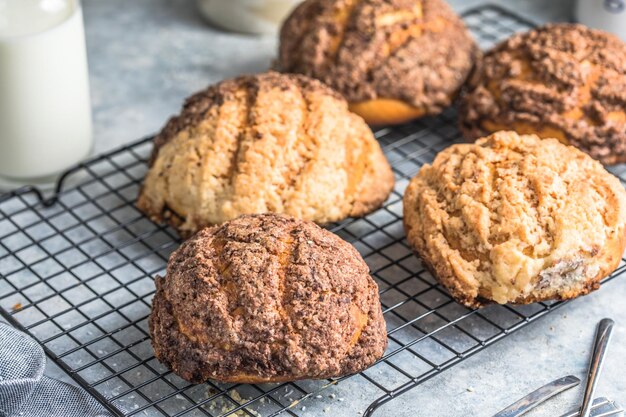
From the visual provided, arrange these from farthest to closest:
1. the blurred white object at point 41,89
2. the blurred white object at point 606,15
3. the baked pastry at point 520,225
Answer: the blurred white object at point 606,15, the blurred white object at point 41,89, the baked pastry at point 520,225

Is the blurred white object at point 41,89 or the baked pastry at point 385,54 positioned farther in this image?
the baked pastry at point 385,54

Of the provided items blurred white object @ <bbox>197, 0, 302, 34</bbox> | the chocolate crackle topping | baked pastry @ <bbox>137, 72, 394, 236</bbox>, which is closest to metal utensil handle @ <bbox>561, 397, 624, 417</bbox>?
baked pastry @ <bbox>137, 72, 394, 236</bbox>

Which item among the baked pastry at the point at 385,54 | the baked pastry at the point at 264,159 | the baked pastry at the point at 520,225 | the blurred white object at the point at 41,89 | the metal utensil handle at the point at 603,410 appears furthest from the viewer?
the baked pastry at the point at 385,54

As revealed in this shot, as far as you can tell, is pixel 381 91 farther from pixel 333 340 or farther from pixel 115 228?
pixel 333 340

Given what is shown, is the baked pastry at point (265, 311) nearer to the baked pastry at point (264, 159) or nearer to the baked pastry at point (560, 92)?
the baked pastry at point (264, 159)

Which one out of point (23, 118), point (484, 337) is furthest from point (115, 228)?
point (484, 337)

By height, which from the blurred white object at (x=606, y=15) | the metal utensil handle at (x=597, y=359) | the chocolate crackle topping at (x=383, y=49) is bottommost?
the metal utensil handle at (x=597, y=359)

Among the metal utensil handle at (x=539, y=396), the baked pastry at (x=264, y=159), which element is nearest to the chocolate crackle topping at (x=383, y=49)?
the baked pastry at (x=264, y=159)
